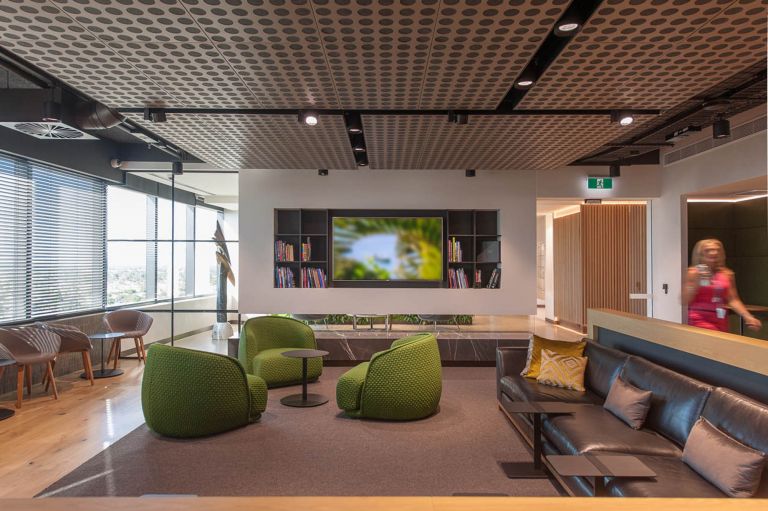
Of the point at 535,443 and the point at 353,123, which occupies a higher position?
the point at 353,123

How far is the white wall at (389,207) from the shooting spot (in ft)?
23.2

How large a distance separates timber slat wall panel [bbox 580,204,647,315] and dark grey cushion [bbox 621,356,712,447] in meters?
5.65

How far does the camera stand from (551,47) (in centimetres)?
317

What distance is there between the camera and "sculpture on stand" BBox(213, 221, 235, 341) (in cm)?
725

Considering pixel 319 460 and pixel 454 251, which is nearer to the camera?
pixel 319 460

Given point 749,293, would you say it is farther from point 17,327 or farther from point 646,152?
point 17,327

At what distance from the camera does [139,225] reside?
299 inches

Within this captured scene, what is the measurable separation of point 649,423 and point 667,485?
1042 mm

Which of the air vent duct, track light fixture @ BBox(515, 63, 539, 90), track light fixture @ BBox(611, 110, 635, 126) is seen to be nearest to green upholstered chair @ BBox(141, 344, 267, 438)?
the air vent duct

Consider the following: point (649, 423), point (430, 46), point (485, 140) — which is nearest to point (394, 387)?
point (649, 423)

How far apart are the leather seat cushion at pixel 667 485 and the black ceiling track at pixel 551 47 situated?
2407 mm

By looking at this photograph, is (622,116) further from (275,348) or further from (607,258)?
(607,258)

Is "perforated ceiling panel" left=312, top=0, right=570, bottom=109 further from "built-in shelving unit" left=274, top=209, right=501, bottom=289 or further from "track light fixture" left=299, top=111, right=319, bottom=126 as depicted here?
"built-in shelving unit" left=274, top=209, right=501, bottom=289

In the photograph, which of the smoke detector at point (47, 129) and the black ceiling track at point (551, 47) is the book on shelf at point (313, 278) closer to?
the smoke detector at point (47, 129)
